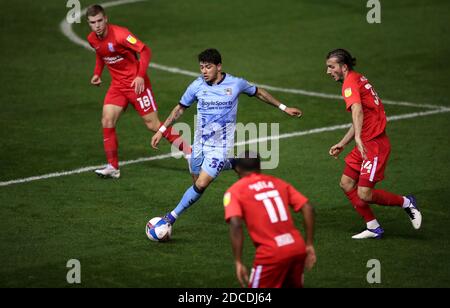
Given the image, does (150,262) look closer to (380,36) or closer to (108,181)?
(108,181)

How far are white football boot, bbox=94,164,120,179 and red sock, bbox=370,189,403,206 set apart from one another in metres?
4.85

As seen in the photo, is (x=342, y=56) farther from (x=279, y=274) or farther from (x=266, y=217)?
(x=279, y=274)

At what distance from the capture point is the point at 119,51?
52.4ft

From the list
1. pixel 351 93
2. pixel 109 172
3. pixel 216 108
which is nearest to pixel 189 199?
pixel 216 108

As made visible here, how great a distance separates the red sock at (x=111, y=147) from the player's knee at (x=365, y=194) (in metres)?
4.82

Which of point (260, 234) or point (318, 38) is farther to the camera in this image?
point (318, 38)

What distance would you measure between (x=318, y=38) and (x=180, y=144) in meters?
9.53

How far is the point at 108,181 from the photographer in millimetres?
15602

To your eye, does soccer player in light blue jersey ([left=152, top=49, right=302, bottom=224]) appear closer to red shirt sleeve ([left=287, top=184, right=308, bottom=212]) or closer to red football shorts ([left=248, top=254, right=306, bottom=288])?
red shirt sleeve ([left=287, top=184, right=308, bottom=212])

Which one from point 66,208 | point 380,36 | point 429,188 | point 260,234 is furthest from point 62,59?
point 260,234

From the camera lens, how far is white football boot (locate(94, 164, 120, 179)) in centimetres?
1569

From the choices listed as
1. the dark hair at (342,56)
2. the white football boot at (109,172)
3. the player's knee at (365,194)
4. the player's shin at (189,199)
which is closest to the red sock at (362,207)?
the player's knee at (365,194)

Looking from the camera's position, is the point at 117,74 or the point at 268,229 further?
the point at 117,74
